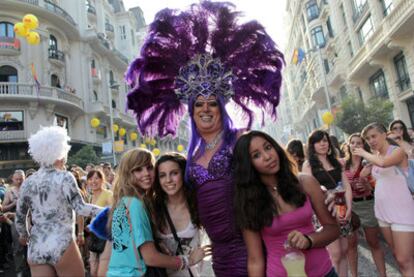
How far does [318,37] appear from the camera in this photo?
32469 millimetres

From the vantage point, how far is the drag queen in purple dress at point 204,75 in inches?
97.3

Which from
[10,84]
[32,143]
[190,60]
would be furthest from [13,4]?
[190,60]

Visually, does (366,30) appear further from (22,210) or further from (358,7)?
(22,210)

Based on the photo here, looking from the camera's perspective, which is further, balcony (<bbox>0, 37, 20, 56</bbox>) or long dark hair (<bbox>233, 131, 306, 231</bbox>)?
balcony (<bbox>0, 37, 20, 56</bbox>)

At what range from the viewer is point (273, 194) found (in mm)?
2141

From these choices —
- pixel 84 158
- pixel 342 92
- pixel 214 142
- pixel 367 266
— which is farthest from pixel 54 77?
pixel 214 142

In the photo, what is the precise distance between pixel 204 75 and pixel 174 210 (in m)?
1.05

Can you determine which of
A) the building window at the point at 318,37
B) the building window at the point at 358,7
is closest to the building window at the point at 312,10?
the building window at the point at 318,37

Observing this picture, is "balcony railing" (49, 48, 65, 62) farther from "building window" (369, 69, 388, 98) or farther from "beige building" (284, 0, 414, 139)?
"building window" (369, 69, 388, 98)

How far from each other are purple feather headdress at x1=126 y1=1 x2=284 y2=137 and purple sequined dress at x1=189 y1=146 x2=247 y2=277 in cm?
62

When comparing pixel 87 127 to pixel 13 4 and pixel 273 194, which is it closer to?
pixel 13 4

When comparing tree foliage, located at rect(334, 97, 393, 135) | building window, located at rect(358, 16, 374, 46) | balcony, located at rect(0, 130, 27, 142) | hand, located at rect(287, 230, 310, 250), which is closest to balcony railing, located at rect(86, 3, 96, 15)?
balcony, located at rect(0, 130, 27, 142)

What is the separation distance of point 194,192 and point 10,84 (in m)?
22.7

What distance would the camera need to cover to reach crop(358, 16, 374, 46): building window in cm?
2031
